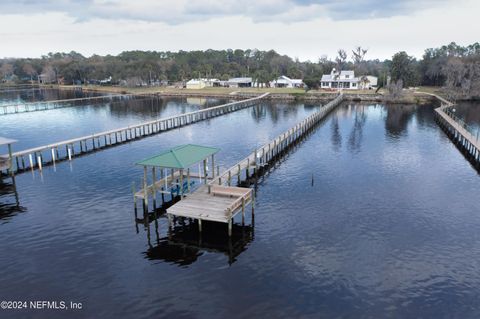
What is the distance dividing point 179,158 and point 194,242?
7946 mm

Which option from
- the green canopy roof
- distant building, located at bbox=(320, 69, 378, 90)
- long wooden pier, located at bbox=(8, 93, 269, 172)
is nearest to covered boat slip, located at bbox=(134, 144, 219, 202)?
the green canopy roof

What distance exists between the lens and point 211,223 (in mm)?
33188

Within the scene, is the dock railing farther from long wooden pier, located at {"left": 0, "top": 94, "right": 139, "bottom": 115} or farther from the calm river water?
long wooden pier, located at {"left": 0, "top": 94, "right": 139, "bottom": 115}

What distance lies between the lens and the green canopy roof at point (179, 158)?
3259 centimetres

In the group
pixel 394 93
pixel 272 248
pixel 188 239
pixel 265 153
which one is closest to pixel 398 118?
pixel 394 93

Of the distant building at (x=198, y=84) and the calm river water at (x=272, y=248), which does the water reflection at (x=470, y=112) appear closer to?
the calm river water at (x=272, y=248)

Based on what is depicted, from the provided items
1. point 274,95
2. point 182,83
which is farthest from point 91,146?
point 182,83

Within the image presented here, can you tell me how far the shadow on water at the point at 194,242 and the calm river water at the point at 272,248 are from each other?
5.8 inches

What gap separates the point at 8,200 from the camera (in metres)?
38.3

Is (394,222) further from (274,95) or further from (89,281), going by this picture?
(274,95)

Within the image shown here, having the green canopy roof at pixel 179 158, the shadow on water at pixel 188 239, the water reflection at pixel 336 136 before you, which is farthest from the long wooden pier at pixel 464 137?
the green canopy roof at pixel 179 158

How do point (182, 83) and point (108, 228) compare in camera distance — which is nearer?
point (108, 228)

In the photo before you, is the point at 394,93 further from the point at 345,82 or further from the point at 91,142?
the point at 91,142

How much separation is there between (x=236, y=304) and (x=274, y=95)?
127875mm
